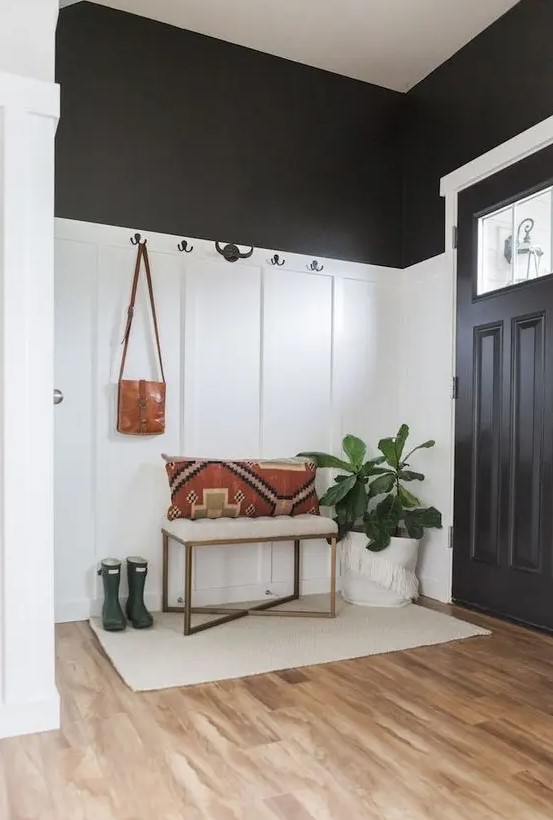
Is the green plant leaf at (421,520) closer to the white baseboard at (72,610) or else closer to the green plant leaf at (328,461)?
the green plant leaf at (328,461)

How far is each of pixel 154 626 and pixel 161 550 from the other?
382 millimetres

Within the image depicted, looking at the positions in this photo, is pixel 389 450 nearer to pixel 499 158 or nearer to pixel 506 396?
pixel 506 396

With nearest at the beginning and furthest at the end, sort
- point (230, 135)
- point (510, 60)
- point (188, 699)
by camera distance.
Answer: point (188, 699)
point (510, 60)
point (230, 135)

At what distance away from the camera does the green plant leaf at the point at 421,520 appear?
3238mm

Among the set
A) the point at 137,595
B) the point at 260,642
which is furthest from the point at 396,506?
the point at 137,595

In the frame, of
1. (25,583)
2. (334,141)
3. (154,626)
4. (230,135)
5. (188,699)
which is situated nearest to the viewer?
(25,583)

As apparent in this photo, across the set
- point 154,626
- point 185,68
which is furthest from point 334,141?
point 154,626

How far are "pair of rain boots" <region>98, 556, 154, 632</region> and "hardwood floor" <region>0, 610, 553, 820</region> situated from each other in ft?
1.06

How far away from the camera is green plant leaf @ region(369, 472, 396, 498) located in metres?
3.19

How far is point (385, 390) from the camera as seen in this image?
367 cm

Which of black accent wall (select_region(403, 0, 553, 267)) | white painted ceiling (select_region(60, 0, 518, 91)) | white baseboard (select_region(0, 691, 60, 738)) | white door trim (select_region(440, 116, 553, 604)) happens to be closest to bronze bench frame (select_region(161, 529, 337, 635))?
white door trim (select_region(440, 116, 553, 604))

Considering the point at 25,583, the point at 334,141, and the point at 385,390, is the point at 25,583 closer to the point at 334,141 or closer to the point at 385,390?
the point at 385,390

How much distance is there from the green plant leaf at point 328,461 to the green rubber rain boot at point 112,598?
102cm

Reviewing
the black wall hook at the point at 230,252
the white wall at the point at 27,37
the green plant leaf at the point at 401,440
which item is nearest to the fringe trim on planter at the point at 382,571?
the green plant leaf at the point at 401,440
